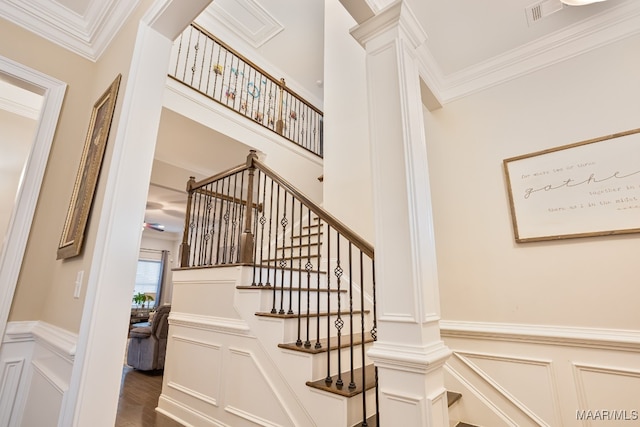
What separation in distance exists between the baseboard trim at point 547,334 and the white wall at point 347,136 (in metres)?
1.06


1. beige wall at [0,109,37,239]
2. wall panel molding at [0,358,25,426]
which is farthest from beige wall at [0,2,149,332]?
beige wall at [0,109,37,239]

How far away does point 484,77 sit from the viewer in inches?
101

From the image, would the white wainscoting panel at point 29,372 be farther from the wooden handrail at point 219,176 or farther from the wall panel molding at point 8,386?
the wooden handrail at point 219,176

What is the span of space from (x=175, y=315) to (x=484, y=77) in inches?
136

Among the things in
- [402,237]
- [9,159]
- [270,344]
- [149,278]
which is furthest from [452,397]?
[149,278]

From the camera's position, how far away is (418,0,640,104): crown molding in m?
2.09

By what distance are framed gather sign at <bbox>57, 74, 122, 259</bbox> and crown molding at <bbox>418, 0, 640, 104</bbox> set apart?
2.10m

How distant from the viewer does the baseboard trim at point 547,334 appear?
182cm

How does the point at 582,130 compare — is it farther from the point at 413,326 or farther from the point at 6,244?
the point at 6,244

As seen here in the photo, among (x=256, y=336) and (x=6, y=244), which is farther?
(x=256, y=336)

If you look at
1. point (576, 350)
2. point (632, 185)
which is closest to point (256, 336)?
point (576, 350)

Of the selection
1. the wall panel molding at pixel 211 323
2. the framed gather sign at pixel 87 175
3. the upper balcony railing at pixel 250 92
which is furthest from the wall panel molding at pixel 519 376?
the upper balcony railing at pixel 250 92

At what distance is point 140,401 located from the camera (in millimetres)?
3186

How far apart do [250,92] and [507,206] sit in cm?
483
